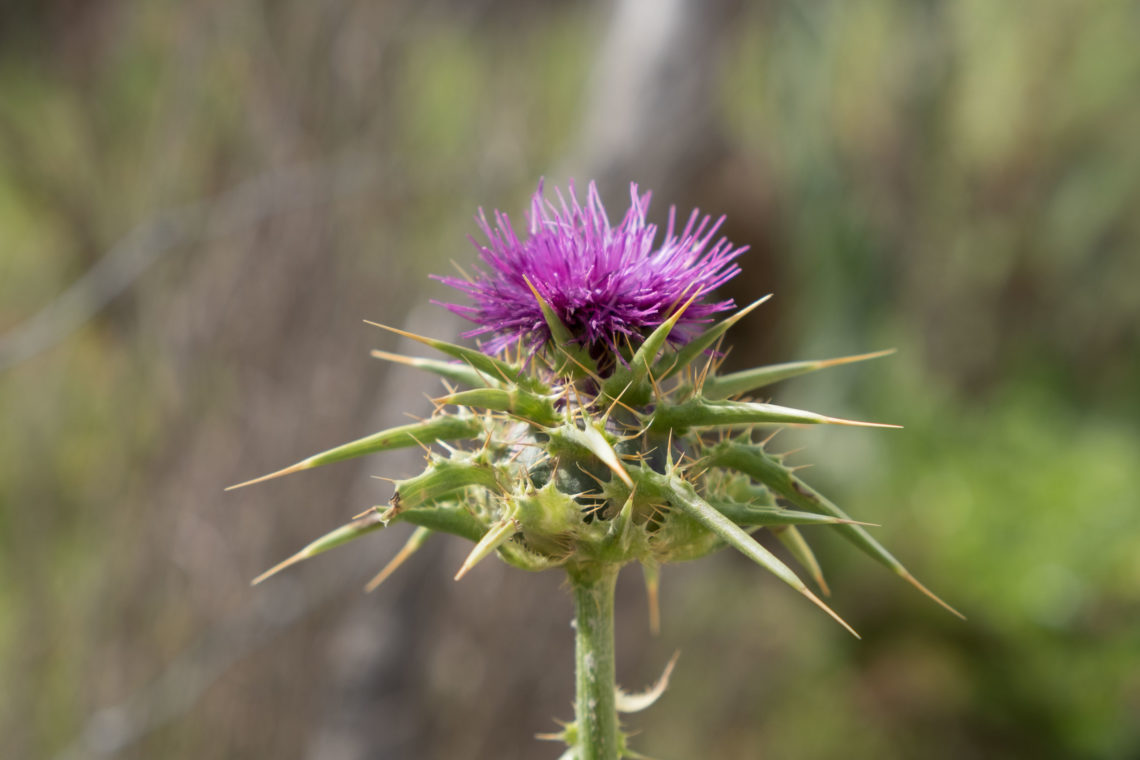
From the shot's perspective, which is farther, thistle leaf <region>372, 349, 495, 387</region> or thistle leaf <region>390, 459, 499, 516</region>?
thistle leaf <region>372, 349, 495, 387</region>

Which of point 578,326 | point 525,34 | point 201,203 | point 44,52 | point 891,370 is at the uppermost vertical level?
point 44,52

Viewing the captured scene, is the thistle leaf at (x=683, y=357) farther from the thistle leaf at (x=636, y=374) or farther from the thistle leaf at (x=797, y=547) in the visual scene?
the thistle leaf at (x=797, y=547)

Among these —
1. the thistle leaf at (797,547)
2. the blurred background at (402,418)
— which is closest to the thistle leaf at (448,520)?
the thistle leaf at (797,547)

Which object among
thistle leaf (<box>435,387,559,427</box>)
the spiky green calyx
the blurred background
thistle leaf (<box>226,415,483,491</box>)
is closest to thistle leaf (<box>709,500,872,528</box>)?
the spiky green calyx

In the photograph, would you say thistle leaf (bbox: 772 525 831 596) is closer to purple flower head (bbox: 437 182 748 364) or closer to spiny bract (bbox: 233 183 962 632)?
spiny bract (bbox: 233 183 962 632)

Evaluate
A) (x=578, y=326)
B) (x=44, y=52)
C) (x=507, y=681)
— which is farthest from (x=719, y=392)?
(x=44, y=52)

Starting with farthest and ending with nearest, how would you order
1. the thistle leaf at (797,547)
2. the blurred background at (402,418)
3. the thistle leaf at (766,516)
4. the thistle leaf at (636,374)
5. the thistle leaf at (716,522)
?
the blurred background at (402,418)
the thistle leaf at (797,547)
the thistle leaf at (636,374)
the thistle leaf at (766,516)
the thistle leaf at (716,522)

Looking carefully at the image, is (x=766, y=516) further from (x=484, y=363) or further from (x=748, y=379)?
(x=484, y=363)

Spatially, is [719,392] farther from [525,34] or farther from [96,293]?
[525,34]
